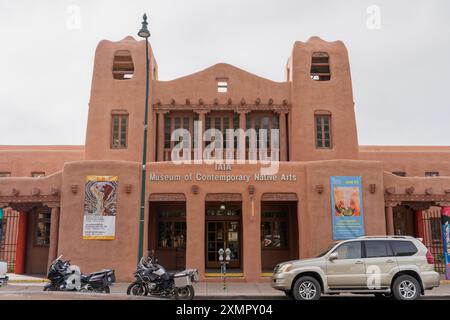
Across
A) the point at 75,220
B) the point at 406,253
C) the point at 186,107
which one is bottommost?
the point at 406,253

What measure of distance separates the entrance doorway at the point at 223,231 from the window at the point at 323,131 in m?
5.40

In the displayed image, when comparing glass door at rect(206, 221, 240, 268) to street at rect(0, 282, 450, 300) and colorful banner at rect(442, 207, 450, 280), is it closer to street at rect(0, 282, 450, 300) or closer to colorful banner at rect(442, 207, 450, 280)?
street at rect(0, 282, 450, 300)

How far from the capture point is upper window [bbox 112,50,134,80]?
2319 cm

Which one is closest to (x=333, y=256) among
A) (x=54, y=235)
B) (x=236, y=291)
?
(x=236, y=291)

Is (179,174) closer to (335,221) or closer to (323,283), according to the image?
(335,221)

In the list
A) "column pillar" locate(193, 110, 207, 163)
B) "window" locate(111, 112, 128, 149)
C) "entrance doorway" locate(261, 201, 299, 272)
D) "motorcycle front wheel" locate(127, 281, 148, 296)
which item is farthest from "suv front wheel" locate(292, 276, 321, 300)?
"window" locate(111, 112, 128, 149)

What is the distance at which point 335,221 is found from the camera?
17.8m

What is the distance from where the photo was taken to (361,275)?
486 inches

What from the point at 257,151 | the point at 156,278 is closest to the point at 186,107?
the point at 257,151

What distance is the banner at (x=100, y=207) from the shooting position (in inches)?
694

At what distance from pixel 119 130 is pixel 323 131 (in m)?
10.8

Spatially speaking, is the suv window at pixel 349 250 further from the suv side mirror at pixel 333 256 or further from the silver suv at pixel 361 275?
the suv side mirror at pixel 333 256

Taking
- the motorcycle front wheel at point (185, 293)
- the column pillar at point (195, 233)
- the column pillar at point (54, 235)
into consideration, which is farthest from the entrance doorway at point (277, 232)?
the column pillar at point (54, 235)
